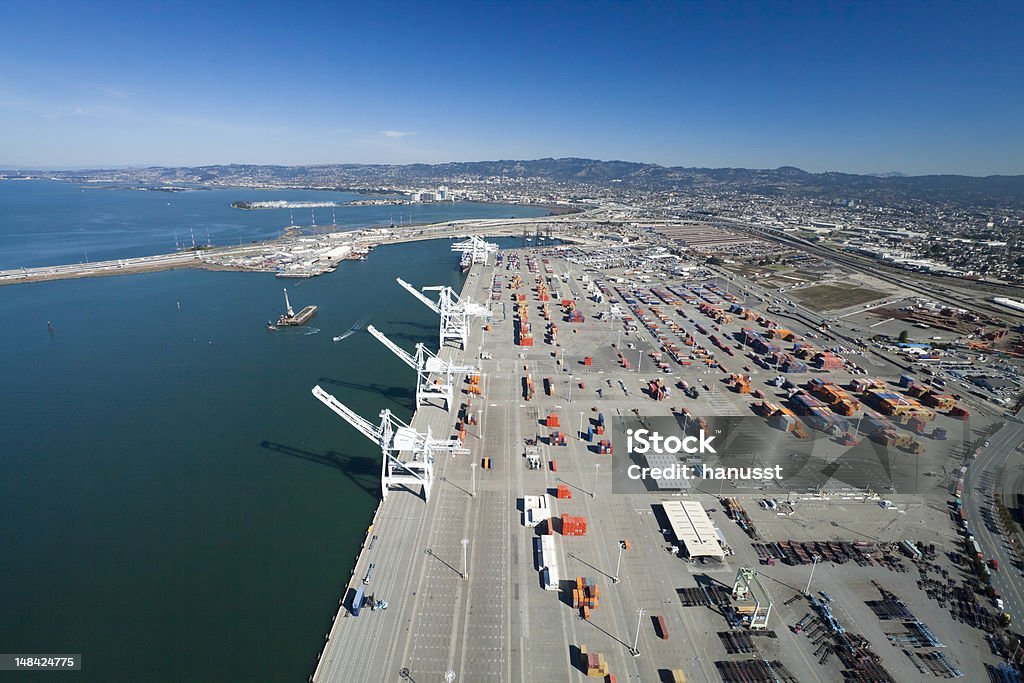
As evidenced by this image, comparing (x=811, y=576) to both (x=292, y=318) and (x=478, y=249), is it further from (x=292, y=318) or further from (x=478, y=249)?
(x=478, y=249)

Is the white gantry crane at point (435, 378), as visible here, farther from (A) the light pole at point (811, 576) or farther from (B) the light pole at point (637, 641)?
(A) the light pole at point (811, 576)

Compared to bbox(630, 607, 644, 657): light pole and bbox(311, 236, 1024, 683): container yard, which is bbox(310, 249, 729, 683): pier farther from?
bbox(630, 607, 644, 657): light pole

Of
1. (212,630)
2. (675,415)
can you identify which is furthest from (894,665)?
(212,630)

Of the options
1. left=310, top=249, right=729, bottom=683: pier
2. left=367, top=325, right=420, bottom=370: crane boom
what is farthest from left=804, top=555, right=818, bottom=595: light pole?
left=367, top=325, right=420, bottom=370: crane boom

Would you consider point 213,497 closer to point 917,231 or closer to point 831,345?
point 831,345

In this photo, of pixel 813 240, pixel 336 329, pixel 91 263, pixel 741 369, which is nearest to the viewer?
pixel 741 369
